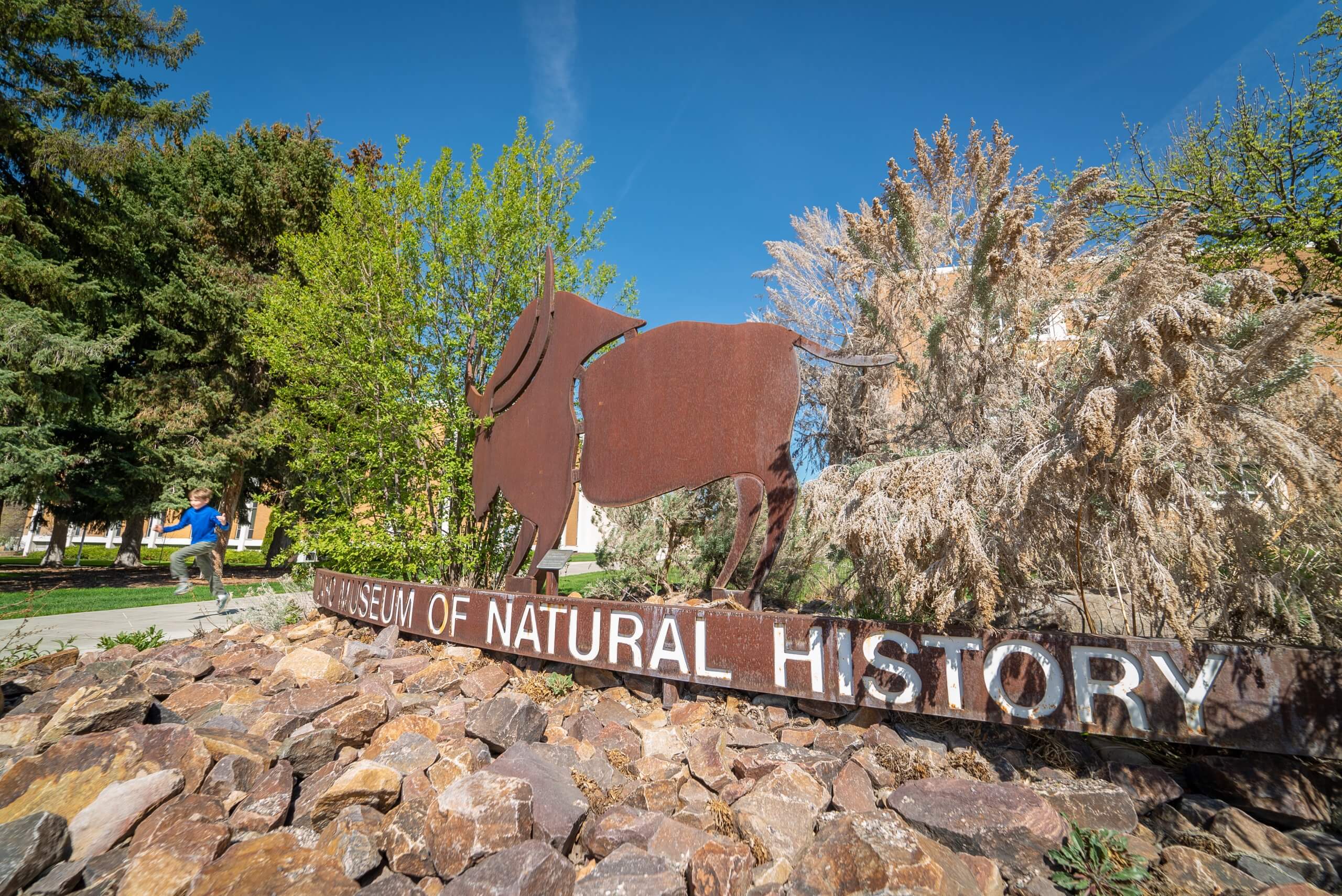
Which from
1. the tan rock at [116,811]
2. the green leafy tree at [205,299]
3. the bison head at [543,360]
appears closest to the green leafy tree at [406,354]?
the bison head at [543,360]

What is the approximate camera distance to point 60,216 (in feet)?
40.2

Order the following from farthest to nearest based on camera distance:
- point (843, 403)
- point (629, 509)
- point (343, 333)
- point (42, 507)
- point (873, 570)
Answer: point (42, 507), point (629, 509), point (343, 333), point (843, 403), point (873, 570)

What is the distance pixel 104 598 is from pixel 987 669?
12910 mm

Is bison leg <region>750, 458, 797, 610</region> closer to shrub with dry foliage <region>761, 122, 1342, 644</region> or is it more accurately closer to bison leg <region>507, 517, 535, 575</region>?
shrub with dry foliage <region>761, 122, 1342, 644</region>

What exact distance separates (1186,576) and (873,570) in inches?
61.9

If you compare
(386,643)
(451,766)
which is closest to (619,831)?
(451,766)

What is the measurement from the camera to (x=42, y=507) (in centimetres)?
1455

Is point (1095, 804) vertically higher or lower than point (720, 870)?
higher

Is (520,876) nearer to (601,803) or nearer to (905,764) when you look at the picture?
(601,803)

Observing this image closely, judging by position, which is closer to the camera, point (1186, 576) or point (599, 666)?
point (1186, 576)

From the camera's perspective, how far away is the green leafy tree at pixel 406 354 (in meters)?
7.06

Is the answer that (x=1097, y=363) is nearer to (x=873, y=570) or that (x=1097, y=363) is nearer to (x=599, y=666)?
(x=873, y=570)

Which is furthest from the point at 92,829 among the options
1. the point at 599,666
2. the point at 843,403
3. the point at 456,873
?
the point at 843,403

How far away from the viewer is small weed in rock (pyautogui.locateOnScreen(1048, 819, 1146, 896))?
7.54ft
